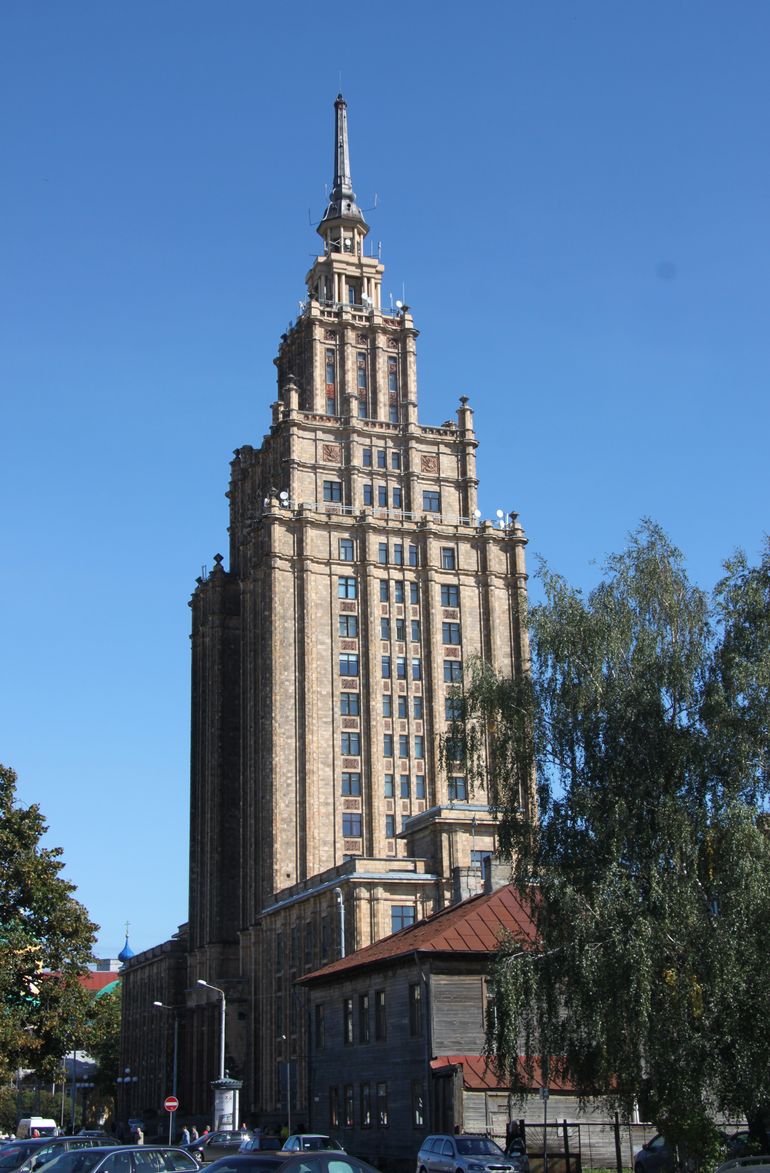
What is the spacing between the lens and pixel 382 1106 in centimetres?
4797

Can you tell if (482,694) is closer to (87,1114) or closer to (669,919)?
(669,919)

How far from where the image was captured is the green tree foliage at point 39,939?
147 ft

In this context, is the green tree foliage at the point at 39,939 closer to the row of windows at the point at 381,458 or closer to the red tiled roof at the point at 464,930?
the red tiled roof at the point at 464,930

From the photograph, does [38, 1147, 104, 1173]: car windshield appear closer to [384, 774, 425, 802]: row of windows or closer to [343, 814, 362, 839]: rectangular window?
[343, 814, 362, 839]: rectangular window

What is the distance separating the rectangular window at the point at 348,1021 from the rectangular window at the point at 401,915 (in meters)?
21.4

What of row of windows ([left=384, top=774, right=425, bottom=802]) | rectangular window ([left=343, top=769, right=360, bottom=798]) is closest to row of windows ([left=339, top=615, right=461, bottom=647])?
row of windows ([left=384, top=774, right=425, bottom=802])

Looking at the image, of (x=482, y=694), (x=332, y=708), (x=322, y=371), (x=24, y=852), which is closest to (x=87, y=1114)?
(x=332, y=708)

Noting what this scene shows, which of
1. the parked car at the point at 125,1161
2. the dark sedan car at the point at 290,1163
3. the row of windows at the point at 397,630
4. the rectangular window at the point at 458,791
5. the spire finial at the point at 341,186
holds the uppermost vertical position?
the spire finial at the point at 341,186

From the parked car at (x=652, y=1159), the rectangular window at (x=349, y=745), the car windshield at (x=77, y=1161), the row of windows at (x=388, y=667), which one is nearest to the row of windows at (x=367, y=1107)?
the parked car at (x=652, y=1159)

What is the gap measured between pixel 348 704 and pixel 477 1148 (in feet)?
190

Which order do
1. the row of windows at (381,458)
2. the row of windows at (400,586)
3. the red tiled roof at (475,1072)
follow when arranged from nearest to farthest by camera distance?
the red tiled roof at (475,1072)
the row of windows at (400,586)
the row of windows at (381,458)

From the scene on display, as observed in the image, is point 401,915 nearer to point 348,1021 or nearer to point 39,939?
point 348,1021

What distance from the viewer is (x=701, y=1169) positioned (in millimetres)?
30562

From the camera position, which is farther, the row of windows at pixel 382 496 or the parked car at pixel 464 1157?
the row of windows at pixel 382 496
